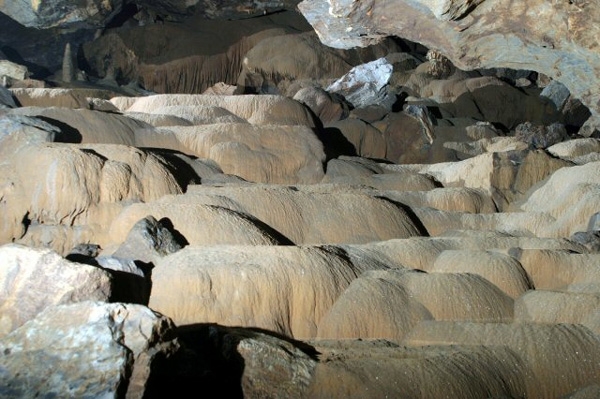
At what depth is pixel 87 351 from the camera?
291 centimetres

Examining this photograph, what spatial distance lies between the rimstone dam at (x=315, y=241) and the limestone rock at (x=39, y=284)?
13mm

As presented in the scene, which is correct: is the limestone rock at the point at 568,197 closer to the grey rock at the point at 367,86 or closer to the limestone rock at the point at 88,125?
the limestone rock at the point at 88,125

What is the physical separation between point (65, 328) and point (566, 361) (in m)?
2.81

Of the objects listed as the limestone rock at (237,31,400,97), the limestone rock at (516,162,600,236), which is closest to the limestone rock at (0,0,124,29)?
the limestone rock at (237,31,400,97)

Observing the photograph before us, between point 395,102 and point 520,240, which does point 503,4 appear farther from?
point 395,102

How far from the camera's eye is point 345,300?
451 cm

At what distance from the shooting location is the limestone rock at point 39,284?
3854 mm

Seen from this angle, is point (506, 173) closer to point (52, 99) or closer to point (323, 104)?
point (323, 104)

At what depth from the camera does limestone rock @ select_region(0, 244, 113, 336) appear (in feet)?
12.6

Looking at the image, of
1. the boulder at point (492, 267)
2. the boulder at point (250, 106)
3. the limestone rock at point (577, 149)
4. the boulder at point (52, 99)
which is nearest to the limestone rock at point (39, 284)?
the boulder at point (492, 267)

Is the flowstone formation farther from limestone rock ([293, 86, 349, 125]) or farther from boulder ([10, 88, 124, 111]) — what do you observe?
boulder ([10, 88, 124, 111])

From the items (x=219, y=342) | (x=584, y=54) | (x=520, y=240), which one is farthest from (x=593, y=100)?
(x=219, y=342)

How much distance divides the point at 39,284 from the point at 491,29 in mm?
4672

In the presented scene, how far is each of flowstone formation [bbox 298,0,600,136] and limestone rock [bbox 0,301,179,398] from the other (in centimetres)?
404
